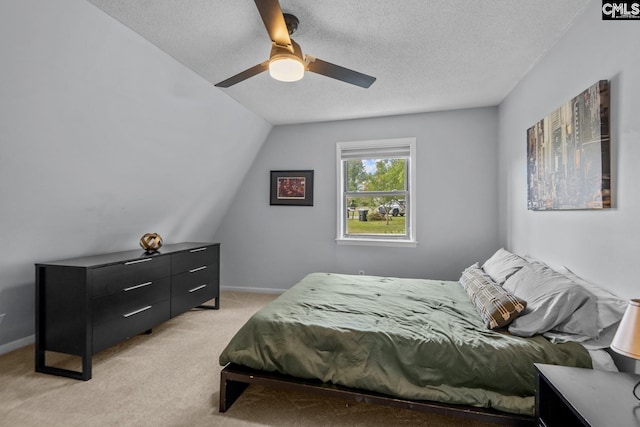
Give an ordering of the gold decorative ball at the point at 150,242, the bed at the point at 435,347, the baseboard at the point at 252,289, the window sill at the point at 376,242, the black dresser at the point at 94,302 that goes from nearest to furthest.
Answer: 1. the bed at the point at 435,347
2. the black dresser at the point at 94,302
3. the gold decorative ball at the point at 150,242
4. the window sill at the point at 376,242
5. the baseboard at the point at 252,289

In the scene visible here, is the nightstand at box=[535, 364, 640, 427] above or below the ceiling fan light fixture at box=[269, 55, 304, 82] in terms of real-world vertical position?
below

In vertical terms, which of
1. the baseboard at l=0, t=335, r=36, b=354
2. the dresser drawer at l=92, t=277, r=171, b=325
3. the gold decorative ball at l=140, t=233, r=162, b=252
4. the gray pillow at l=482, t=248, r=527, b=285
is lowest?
the baseboard at l=0, t=335, r=36, b=354

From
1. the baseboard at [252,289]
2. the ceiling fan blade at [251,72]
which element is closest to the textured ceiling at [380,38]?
the ceiling fan blade at [251,72]

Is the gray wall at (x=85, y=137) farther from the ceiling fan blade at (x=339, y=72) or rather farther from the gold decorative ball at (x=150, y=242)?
the ceiling fan blade at (x=339, y=72)

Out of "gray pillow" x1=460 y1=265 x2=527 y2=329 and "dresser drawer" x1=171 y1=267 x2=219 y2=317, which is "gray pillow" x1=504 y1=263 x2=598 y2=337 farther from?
"dresser drawer" x1=171 y1=267 x2=219 y2=317

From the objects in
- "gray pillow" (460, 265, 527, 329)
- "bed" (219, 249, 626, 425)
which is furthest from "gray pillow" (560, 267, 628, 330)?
"gray pillow" (460, 265, 527, 329)

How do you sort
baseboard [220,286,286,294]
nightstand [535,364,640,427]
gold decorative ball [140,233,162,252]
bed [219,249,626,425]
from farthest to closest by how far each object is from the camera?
1. baseboard [220,286,286,294]
2. gold decorative ball [140,233,162,252]
3. bed [219,249,626,425]
4. nightstand [535,364,640,427]

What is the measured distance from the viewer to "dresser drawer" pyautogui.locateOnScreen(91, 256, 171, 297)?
2.36 meters

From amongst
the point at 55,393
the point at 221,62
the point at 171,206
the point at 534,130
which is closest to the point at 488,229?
the point at 534,130

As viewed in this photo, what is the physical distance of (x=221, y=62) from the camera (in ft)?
8.38

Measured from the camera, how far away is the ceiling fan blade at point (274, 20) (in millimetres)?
1484

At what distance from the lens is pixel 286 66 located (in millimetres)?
1836

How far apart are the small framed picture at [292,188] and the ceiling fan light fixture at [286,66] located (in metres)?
2.41

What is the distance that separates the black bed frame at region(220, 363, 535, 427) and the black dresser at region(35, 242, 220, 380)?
1.14m
